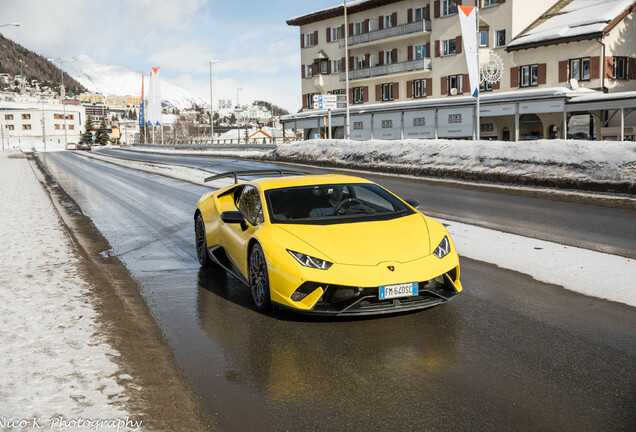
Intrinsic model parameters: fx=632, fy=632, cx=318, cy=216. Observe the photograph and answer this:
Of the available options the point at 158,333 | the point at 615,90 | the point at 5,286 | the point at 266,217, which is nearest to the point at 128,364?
the point at 158,333

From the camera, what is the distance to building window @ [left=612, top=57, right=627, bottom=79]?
135ft

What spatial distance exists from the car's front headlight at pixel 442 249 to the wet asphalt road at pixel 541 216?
3819 mm

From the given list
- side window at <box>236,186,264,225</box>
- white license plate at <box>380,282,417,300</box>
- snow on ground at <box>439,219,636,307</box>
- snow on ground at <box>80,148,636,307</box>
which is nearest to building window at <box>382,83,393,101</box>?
snow on ground at <box>80,148,636,307</box>

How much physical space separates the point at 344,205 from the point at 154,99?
69.2m

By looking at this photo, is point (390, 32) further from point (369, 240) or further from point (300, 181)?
point (369, 240)

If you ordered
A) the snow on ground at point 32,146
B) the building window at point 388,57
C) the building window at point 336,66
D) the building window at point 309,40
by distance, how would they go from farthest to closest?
1. the snow on ground at point 32,146
2. the building window at point 309,40
3. the building window at point 336,66
4. the building window at point 388,57

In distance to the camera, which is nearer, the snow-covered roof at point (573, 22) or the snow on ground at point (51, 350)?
the snow on ground at point (51, 350)

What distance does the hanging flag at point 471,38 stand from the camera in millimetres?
30328

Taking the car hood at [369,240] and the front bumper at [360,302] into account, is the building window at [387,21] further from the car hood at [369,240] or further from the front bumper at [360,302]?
the front bumper at [360,302]

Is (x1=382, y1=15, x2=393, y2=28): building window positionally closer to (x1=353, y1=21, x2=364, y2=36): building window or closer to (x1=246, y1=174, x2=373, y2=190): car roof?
(x1=353, y1=21, x2=364, y2=36): building window

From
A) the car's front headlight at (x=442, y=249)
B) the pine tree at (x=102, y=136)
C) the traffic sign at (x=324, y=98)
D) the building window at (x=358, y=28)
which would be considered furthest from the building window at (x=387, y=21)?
the pine tree at (x=102, y=136)

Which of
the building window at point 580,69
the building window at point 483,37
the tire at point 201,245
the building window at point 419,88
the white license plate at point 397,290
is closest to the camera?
the white license plate at point 397,290

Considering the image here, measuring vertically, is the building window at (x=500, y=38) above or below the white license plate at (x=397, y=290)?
above

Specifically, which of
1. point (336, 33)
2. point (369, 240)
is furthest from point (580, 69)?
point (369, 240)
